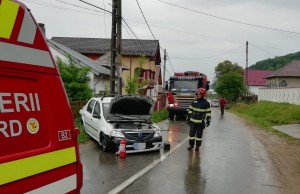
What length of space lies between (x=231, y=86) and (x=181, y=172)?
6128 cm

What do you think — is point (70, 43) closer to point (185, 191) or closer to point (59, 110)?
A: point (185, 191)

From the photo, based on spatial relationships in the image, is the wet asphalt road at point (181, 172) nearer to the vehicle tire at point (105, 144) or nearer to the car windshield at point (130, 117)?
the vehicle tire at point (105, 144)

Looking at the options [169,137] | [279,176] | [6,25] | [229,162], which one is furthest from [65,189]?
[169,137]

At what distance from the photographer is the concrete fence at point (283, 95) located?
31141mm

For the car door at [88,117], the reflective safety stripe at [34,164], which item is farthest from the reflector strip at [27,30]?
the car door at [88,117]

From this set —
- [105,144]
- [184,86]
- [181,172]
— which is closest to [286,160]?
[181,172]

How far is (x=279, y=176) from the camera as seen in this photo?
902 cm

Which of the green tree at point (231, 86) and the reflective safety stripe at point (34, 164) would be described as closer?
the reflective safety stripe at point (34, 164)

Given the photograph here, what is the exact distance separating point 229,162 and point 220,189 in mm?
3099

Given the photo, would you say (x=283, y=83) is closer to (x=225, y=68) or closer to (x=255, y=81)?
(x=255, y=81)

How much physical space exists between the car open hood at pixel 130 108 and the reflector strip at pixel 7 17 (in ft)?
28.9

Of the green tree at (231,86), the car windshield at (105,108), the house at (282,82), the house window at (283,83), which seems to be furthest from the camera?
the green tree at (231,86)

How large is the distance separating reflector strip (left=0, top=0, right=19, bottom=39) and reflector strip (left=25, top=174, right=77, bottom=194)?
1164mm

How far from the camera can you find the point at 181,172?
8.95m
